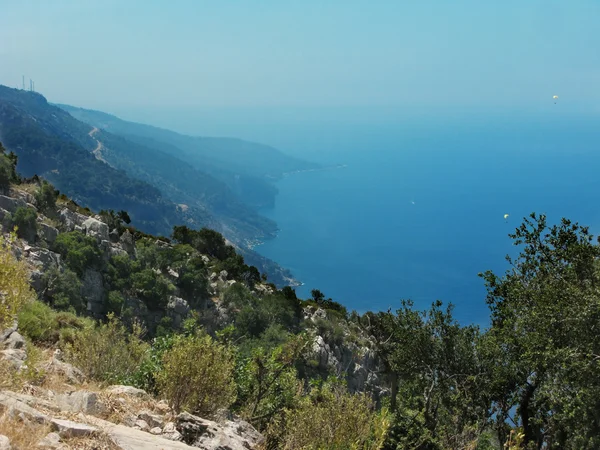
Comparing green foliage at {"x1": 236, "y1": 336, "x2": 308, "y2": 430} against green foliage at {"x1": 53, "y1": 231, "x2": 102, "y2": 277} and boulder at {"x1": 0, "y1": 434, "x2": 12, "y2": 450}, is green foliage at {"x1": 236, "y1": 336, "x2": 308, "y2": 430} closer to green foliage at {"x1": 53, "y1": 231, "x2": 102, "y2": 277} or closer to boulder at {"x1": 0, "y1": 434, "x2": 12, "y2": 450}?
boulder at {"x1": 0, "y1": 434, "x2": 12, "y2": 450}

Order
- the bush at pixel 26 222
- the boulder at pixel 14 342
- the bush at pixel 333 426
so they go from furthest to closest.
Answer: the bush at pixel 26 222, the boulder at pixel 14 342, the bush at pixel 333 426

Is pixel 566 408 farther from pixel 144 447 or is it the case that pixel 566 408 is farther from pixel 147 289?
pixel 147 289

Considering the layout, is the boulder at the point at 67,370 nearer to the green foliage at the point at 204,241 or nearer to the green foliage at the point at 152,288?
the green foliage at the point at 152,288

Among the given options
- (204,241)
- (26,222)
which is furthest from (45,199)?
(204,241)

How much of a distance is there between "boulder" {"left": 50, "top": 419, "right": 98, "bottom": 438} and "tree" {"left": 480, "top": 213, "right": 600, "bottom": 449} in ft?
31.5

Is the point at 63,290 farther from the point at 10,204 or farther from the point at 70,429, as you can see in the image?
the point at 70,429

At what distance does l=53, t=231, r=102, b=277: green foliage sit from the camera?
87.2 feet

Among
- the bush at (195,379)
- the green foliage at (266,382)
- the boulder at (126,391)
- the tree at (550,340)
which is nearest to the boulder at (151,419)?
the bush at (195,379)

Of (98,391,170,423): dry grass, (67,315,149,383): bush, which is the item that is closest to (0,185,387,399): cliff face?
(67,315,149,383): bush

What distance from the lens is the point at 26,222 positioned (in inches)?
992

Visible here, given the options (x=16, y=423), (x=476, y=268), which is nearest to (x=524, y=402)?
(x=16, y=423)

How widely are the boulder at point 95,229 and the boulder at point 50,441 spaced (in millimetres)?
27541

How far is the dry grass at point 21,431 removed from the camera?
457 centimetres

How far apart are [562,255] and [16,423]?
14704mm
